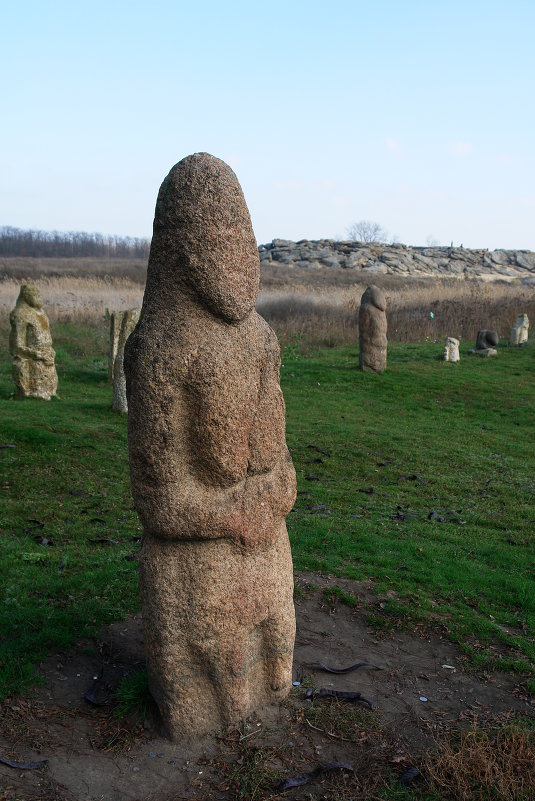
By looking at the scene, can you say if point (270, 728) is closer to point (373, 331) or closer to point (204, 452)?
point (204, 452)

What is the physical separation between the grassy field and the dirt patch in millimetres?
246

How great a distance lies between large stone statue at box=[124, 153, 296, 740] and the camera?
3793 mm

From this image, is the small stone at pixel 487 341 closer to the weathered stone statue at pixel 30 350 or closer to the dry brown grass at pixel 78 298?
the dry brown grass at pixel 78 298

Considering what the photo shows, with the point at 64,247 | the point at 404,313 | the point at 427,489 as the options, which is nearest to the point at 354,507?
the point at 427,489

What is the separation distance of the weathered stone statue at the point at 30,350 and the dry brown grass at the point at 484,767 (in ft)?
37.2

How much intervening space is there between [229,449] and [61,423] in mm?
8246

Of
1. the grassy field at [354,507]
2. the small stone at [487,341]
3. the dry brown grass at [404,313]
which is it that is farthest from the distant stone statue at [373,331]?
the small stone at [487,341]

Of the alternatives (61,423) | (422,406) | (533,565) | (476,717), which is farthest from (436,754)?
(422,406)

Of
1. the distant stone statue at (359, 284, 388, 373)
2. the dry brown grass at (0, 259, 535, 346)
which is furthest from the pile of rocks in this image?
the distant stone statue at (359, 284, 388, 373)

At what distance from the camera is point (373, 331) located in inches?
695

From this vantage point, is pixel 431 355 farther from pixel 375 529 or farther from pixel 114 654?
pixel 114 654

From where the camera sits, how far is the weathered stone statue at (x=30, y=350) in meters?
13.8

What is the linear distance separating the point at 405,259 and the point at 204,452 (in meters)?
53.8

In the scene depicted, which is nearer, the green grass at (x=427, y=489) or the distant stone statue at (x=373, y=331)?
the green grass at (x=427, y=489)
